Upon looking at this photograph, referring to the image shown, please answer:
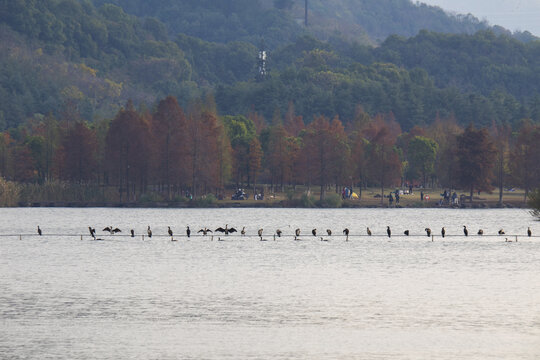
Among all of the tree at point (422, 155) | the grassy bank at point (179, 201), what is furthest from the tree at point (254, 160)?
the tree at point (422, 155)

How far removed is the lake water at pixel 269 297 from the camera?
42.6 m

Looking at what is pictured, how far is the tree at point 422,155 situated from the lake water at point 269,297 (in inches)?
3350

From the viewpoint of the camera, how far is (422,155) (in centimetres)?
19212

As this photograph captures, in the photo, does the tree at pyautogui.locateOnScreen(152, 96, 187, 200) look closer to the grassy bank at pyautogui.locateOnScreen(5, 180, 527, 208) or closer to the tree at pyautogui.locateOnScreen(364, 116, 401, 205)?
the grassy bank at pyautogui.locateOnScreen(5, 180, 527, 208)

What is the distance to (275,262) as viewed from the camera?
79.2m

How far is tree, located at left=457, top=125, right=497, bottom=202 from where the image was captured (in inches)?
6511

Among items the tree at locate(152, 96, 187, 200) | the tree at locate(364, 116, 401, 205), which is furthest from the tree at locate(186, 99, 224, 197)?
the tree at locate(364, 116, 401, 205)

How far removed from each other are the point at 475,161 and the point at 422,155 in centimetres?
2639

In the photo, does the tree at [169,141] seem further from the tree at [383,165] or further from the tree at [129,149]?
the tree at [383,165]

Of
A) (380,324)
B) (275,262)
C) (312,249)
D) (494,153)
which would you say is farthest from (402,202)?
(380,324)

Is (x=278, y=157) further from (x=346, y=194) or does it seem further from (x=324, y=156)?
(x=346, y=194)

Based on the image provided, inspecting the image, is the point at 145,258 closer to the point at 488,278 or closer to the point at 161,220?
the point at 488,278

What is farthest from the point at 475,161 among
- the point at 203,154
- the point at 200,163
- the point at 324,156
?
the point at 200,163

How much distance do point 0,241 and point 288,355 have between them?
64.6 meters
